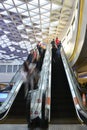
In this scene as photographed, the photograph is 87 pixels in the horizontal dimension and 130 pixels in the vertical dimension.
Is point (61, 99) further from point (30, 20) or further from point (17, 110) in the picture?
point (30, 20)

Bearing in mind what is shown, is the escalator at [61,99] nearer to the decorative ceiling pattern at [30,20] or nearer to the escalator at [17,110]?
the escalator at [17,110]

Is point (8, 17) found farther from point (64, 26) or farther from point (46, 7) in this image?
point (64, 26)

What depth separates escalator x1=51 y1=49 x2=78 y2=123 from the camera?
8077 millimetres

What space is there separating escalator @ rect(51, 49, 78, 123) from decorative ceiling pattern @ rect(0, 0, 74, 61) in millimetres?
12400

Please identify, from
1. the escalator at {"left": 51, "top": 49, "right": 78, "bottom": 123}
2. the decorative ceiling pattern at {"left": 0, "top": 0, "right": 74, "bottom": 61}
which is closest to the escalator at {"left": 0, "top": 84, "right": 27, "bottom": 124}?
the escalator at {"left": 51, "top": 49, "right": 78, "bottom": 123}

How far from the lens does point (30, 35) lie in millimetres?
36562

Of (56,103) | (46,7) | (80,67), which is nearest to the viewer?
(56,103)

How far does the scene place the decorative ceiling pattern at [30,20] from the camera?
78.4ft

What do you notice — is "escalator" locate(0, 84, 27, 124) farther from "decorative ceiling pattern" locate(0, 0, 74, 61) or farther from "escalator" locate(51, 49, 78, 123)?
"decorative ceiling pattern" locate(0, 0, 74, 61)

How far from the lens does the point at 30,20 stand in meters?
29.1

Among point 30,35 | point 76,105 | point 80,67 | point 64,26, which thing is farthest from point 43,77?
point 30,35

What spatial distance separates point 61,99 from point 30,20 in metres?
20.9

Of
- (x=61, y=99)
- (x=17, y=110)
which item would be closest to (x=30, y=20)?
(x=61, y=99)

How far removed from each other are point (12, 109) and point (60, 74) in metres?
3.74
